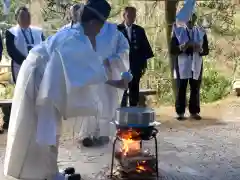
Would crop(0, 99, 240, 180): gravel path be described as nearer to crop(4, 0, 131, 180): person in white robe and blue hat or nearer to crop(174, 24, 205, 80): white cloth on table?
Result: crop(4, 0, 131, 180): person in white robe and blue hat

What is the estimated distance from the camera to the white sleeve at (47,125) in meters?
4.36

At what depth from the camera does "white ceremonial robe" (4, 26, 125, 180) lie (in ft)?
14.3

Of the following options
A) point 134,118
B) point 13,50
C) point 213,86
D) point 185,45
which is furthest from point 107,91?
point 213,86

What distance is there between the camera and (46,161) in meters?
4.63

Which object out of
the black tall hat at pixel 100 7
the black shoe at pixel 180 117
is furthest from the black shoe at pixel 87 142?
the black shoe at pixel 180 117

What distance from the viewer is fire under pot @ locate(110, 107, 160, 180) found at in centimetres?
480

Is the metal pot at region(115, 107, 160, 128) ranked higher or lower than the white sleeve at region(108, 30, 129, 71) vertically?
lower

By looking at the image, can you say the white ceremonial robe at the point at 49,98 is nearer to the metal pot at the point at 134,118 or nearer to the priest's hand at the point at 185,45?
the metal pot at the point at 134,118

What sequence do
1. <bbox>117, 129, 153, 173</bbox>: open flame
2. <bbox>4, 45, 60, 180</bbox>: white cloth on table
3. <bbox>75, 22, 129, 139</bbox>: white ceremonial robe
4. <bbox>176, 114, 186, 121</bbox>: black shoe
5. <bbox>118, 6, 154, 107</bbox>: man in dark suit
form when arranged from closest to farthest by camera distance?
<bbox>4, 45, 60, 180</bbox>: white cloth on table, <bbox>117, 129, 153, 173</bbox>: open flame, <bbox>75, 22, 129, 139</bbox>: white ceremonial robe, <bbox>118, 6, 154, 107</bbox>: man in dark suit, <bbox>176, 114, 186, 121</bbox>: black shoe

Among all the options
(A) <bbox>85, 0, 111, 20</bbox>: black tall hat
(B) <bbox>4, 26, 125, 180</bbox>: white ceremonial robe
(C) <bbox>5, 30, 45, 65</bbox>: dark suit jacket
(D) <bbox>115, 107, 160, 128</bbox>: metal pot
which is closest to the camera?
(B) <bbox>4, 26, 125, 180</bbox>: white ceremonial robe

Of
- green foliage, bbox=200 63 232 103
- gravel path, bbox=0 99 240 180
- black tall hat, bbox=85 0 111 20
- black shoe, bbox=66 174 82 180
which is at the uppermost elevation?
black tall hat, bbox=85 0 111 20

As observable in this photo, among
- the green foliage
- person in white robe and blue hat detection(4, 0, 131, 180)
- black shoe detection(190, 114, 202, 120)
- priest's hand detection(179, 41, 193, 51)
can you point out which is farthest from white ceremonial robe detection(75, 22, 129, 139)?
the green foliage

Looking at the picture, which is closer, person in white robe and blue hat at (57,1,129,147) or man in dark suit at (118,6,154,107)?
person in white robe and blue hat at (57,1,129,147)

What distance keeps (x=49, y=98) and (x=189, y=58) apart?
459cm
